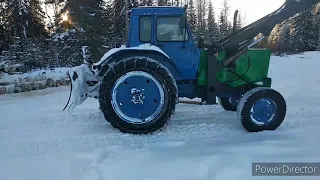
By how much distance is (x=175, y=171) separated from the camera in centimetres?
410

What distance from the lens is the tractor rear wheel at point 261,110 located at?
Answer: 5.67 metres

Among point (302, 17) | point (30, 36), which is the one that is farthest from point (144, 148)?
point (302, 17)

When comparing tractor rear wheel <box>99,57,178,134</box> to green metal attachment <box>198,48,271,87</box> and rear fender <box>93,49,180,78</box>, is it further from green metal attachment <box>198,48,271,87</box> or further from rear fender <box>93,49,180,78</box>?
green metal attachment <box>198,48,271,87</box>

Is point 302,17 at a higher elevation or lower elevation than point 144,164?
higher

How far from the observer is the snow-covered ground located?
410 cm

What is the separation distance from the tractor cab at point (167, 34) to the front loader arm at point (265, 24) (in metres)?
0.70

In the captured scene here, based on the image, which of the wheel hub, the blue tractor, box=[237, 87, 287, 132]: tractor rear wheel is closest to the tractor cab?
the blue tractor

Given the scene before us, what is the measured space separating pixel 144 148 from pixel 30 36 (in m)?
24.2

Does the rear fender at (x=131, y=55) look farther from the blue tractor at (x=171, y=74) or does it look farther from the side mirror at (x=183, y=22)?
the side mirror at (x=183, y=22)

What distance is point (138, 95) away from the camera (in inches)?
227

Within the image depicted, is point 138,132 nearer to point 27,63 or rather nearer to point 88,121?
point 88,121

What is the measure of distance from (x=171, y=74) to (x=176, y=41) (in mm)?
661

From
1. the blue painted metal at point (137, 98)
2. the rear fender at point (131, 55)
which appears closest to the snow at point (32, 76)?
the rear fender at point (131, 55)

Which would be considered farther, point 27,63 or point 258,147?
point 27,63
